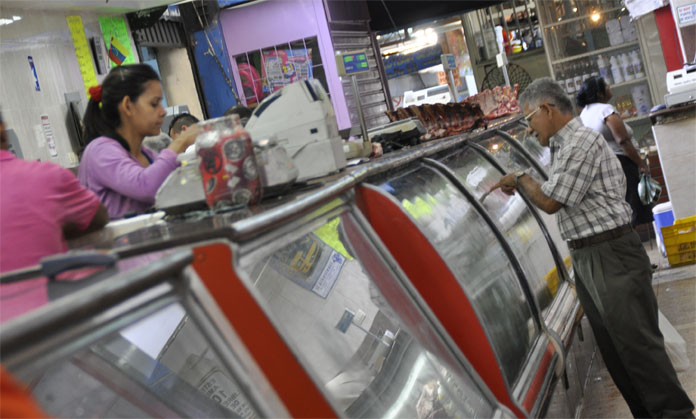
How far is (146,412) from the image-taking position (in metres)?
2.00

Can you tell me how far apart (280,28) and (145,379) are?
7.88 meters

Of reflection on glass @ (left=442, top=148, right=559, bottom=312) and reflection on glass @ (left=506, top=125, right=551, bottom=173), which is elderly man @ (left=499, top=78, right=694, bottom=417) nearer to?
reflection on glass @ (left=442, top=148, right=559, bottom=312)

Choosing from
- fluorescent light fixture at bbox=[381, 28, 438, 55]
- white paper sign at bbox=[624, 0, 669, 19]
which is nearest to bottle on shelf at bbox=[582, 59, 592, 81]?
white paper sign at bbox=[624, 0, 669, 19]

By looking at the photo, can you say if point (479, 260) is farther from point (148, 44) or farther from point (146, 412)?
point (148, 44)

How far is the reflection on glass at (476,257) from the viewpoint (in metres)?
2.65

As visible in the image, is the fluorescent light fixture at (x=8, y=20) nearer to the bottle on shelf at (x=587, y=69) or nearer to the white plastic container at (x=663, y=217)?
the white plastic container at (x=663, y=217)

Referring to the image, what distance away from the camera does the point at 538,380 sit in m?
2.73

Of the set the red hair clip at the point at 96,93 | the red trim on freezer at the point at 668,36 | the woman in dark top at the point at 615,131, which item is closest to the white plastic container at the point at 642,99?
the red trim on freezer at the point at 668,36

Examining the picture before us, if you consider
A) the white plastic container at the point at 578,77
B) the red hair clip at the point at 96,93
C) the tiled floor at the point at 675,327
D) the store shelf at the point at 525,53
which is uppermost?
the store shelf at the point at 525,53

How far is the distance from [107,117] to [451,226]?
129cm

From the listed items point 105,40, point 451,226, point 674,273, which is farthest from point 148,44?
point 451,226

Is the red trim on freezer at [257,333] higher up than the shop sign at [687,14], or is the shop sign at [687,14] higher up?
the shop sign at [687,14]

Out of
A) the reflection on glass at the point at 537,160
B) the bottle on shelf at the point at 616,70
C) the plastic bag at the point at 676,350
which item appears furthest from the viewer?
the bottle on shelf at the point at 616,70

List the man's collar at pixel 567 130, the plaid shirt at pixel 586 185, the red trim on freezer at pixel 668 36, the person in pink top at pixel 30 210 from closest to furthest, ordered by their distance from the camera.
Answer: the person in pink top at pixel 30 210
the plaid shirt at pixel 586 185
the man's collar at pixel 567 130
the red trim on freezer at pixel 668 36
